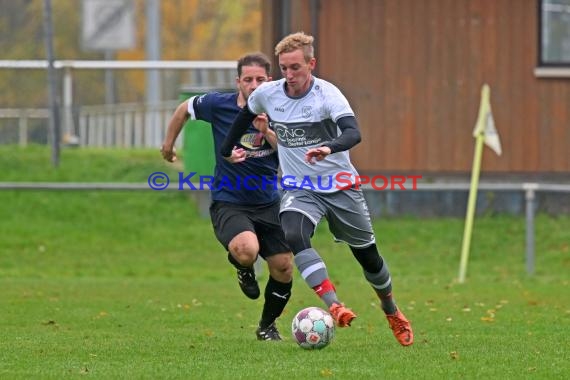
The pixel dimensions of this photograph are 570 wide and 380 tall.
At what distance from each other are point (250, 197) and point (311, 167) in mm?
1179

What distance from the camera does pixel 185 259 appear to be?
61.2ft

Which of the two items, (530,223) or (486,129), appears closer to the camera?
(530,223)

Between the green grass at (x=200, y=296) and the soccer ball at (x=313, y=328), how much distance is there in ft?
0.32

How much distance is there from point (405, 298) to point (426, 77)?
272 inches

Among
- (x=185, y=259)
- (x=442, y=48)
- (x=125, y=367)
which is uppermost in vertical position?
(x=442, y=48)

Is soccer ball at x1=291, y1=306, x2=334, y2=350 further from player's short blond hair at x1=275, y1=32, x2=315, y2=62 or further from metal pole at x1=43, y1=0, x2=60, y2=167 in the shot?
metal pole at x1=43, y1=0, x2=60, y2=167

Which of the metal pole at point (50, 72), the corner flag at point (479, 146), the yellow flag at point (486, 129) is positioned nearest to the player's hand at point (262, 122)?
the corner flag at point (479, 146)

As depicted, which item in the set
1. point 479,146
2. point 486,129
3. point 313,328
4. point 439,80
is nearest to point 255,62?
point 313,328

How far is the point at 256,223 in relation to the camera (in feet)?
35.4

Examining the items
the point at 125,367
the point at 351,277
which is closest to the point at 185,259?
the point at 351,277

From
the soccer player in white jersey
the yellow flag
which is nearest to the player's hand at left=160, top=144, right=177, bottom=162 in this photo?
the soccer player in white jersey

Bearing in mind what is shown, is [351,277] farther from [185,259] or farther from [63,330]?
[63,330]

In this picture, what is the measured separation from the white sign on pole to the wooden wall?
8011mm

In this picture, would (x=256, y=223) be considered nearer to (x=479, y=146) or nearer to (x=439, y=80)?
(x=479, y=146)
